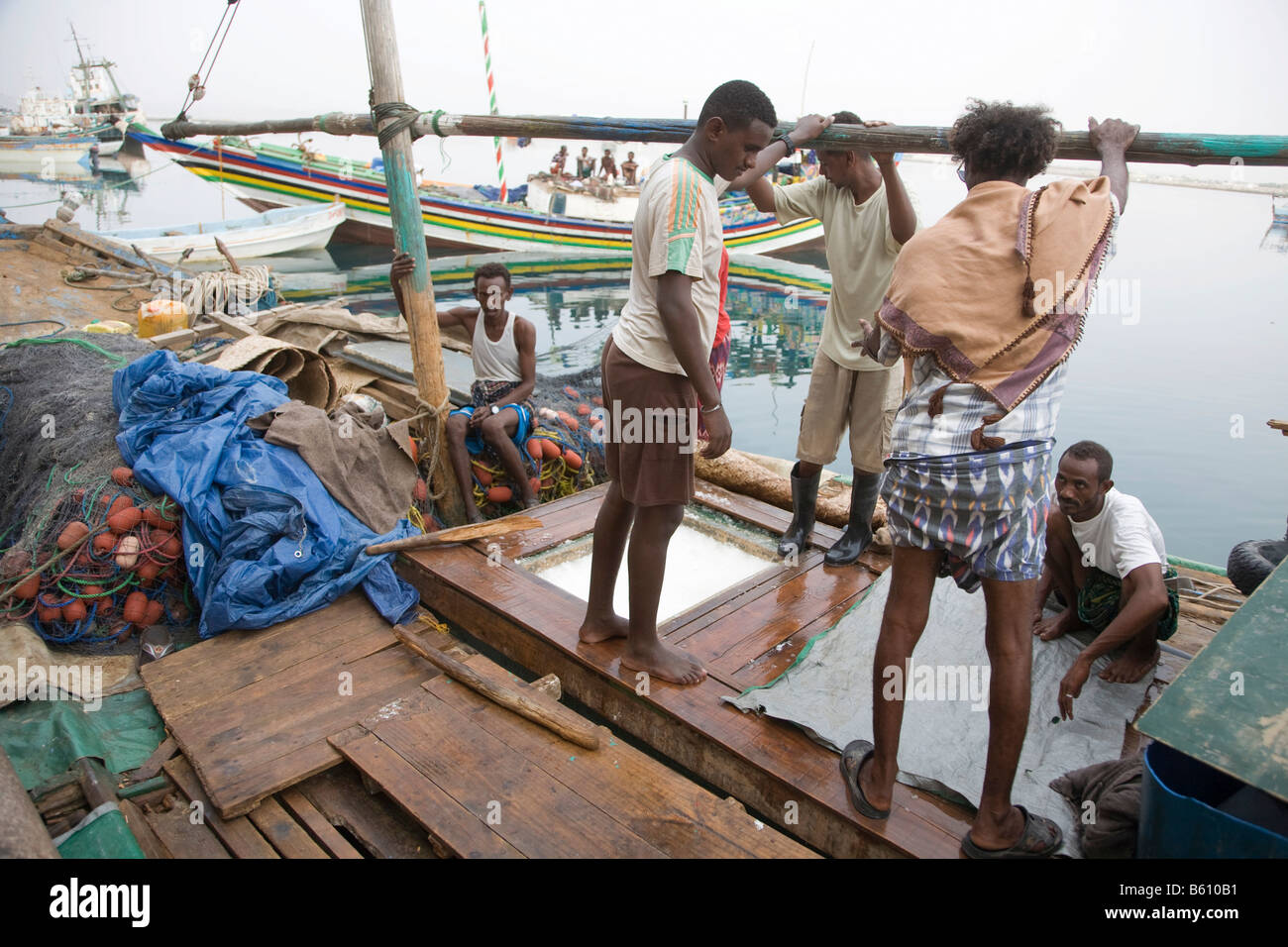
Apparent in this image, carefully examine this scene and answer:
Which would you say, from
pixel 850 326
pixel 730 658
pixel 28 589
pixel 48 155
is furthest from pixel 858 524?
pixel 48 155

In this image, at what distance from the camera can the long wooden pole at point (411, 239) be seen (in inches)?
143

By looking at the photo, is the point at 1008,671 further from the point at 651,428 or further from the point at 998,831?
the point at 651,428

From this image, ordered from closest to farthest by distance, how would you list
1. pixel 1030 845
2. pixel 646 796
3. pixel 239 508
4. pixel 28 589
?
pixel 1030 845, pixel 646 796, pixel 28 589, pixel 239 508

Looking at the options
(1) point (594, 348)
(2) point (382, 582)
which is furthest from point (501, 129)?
(1) point (594, 348)

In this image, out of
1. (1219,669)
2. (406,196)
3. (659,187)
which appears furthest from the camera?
(406,196)

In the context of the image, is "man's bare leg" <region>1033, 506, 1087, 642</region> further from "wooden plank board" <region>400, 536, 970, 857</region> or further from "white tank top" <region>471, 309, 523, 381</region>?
"white tank top" <region>471, 309, 523, 381</region>

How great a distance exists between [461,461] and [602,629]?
1688 mm

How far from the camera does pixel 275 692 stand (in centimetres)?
284

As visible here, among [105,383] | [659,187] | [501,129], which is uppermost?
[501,129]

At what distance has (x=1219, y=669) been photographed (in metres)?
1.75

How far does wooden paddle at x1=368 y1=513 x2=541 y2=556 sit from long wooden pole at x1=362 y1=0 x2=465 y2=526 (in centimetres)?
63

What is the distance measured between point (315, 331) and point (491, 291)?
2.16 meters

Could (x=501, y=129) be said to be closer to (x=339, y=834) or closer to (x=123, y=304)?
(x=339, y=834)

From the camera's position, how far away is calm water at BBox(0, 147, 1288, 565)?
23.8 ft
